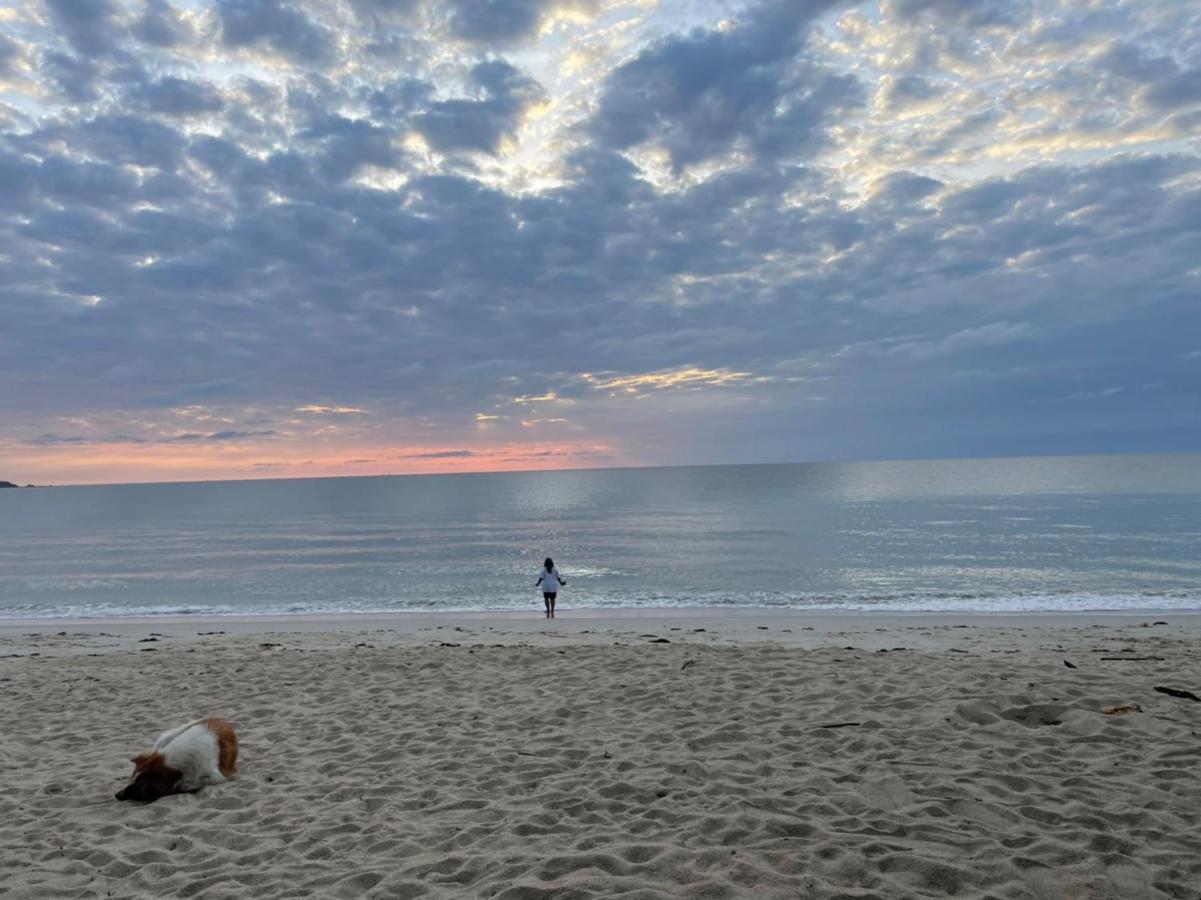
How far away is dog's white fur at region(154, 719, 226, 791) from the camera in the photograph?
5.91 meters

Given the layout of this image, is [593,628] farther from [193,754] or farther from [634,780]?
[193,754]

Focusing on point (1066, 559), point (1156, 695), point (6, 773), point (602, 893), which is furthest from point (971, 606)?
point (6, 773)

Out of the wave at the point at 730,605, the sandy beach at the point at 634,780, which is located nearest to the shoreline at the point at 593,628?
the wave at the point at 730,605

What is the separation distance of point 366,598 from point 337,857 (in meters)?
24.1

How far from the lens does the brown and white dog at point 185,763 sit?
19.0 feet

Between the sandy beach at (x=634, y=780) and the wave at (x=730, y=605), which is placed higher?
the sandy beach at (x=634, y=780)

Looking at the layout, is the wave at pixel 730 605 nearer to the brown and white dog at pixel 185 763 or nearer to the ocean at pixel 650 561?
the ocean at pixel 650 561

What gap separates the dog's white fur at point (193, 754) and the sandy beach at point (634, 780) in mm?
148

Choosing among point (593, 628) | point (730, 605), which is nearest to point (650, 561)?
point (730, 605)

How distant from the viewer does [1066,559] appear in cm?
3178

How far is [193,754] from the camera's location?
600 centimetres

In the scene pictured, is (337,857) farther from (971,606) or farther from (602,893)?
(971,606)

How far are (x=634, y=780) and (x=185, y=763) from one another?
3777 mm

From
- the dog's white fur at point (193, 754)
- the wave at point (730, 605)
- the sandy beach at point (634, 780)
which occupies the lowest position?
the wave at point (730, 605)
